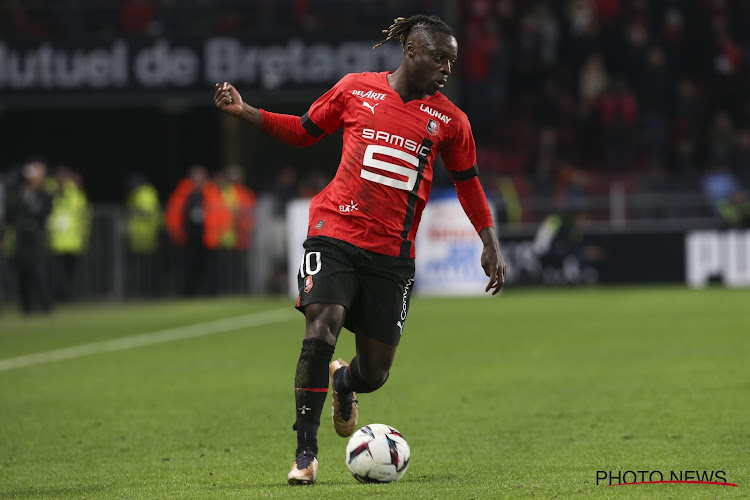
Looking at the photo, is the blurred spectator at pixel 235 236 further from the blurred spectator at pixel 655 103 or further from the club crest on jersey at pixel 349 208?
the club crest on jersey at pixel 349 208

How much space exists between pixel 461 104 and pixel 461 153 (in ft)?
61.4

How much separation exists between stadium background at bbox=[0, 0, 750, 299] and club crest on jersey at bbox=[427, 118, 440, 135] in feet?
48.9

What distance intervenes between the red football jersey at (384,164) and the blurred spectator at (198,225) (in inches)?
612

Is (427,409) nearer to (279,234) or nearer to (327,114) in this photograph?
(327,114)

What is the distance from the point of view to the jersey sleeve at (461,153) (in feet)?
21.2

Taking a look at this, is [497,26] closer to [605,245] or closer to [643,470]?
[605,245]

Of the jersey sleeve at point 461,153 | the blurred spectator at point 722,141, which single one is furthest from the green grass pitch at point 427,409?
the blurred spectator at point 722,141

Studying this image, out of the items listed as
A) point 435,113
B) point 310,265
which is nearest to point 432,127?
point 435,113

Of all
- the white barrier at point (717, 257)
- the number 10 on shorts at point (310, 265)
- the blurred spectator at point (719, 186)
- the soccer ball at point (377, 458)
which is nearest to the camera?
the soccer ball at point (377, 458)

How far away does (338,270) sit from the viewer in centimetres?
614

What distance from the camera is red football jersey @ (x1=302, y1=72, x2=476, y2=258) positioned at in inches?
248

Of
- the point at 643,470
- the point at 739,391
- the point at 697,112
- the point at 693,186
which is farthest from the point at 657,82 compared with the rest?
the point at 643,470

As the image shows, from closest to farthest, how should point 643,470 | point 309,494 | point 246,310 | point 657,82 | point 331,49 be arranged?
point 309,494
point 643,470
point 246,310
point 331,49
point 657,82

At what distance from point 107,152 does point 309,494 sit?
72.4 ft
